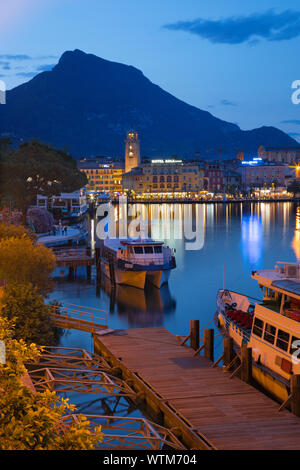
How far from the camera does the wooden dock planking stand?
13.2 meters

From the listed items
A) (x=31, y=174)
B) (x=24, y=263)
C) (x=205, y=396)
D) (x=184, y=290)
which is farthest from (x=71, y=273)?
(x=205, y=396)

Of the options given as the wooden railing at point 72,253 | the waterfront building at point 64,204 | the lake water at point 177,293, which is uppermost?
the waterfront building at point 64,204

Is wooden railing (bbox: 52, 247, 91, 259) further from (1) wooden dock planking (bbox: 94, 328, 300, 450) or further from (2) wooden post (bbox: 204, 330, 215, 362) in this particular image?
(2) wooden post (bbox: 204, 330, 215, 362)

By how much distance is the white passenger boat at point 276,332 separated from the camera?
1644 centimetres

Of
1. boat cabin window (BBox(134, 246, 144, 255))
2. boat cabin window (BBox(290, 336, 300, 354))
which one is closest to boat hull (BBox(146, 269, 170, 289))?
boat cabin window (BBox(134, 246, 144, 255))

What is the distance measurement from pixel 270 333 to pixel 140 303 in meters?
16.8

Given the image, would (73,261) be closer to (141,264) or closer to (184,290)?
(141,264)

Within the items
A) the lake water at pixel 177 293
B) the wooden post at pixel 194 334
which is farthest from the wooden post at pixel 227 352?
the lake water at pixel 177 293

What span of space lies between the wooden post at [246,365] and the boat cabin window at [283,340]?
879 mm

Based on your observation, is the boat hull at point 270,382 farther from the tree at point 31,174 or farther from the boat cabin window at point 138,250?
the tree at point 31,174

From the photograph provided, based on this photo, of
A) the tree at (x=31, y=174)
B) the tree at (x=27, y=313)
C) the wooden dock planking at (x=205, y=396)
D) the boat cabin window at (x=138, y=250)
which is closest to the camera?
the wooden dock planking at (x=205, y=396)

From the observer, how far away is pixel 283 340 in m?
16.9
